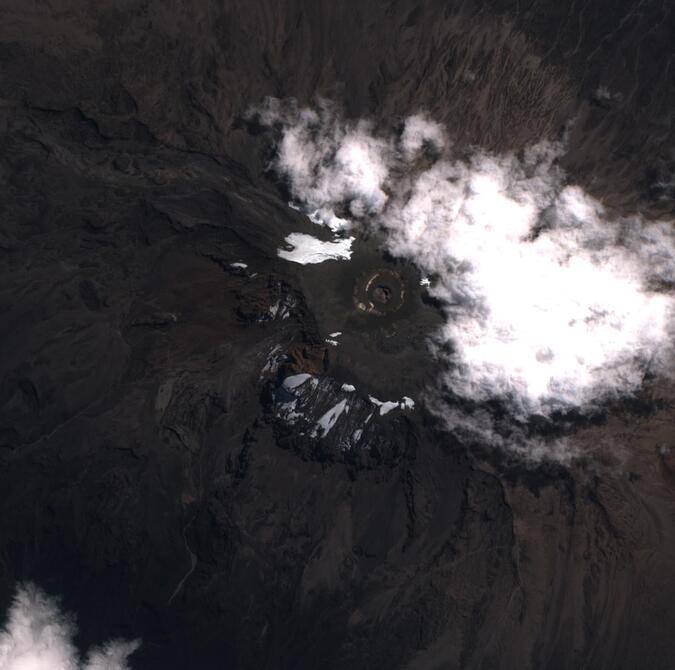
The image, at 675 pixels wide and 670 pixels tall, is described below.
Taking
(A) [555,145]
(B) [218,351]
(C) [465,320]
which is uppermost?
(A) [555,145]

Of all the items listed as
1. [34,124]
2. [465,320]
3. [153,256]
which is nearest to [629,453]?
[465,320]

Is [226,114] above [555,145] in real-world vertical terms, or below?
below

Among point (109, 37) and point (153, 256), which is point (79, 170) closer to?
point (153, 256)

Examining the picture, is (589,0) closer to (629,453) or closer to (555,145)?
(555,145)

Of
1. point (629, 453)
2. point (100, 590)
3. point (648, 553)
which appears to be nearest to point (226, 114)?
point (100, 590)

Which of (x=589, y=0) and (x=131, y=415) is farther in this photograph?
(x=589, y=0)

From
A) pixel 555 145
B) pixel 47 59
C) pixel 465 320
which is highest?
pixel 555 145
